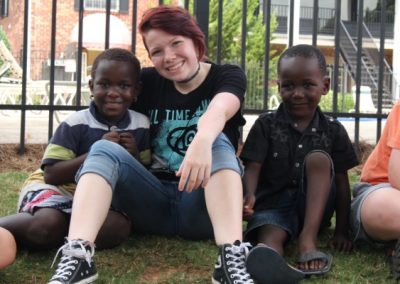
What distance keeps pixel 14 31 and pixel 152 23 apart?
22999 millimetres

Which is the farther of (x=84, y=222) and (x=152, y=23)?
(x=152, y=23)

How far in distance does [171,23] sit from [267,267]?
0.96 m

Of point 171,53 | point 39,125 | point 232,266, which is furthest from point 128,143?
point 39,125

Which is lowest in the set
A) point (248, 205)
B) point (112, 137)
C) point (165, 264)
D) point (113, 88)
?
point (165, 264)

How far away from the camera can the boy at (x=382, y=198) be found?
82.0 inches

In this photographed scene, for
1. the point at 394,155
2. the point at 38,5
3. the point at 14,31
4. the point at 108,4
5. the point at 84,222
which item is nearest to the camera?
the point at 84,222

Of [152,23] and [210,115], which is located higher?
[152,23]

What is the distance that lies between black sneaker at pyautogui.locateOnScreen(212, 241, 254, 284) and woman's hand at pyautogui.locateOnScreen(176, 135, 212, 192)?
22cm

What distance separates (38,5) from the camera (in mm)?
21453

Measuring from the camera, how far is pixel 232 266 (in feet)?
5.84

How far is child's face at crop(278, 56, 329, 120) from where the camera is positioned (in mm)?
2355

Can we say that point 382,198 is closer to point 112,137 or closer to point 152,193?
point 152,193

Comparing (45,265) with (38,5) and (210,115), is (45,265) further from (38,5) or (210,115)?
(38,5)

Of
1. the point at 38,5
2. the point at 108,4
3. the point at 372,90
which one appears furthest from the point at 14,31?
the point at 108,4
